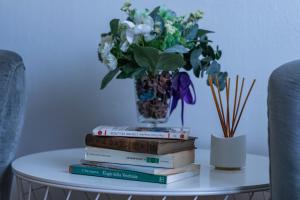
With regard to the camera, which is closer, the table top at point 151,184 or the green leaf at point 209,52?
the table top at point 151,184

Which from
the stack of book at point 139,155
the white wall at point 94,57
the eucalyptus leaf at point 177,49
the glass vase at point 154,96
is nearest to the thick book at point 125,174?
the stack of book at point 139,155

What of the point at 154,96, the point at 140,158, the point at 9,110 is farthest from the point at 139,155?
the point at 9,110

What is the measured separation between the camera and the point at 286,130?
0.92 m

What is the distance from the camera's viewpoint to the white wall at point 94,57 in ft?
5.17

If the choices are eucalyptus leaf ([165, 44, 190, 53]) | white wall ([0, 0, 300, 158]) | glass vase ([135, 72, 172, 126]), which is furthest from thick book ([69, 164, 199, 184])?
white wall ([0, 0, 300, 158])

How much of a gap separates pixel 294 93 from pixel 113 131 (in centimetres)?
44

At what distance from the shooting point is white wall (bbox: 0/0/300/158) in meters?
1.58

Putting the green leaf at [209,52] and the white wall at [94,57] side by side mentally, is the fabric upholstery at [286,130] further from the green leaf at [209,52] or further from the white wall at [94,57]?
the white wall at [94,57]

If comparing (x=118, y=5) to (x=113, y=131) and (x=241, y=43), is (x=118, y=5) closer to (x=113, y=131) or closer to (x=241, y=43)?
(x=241, y=43)

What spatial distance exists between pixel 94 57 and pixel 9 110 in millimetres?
474

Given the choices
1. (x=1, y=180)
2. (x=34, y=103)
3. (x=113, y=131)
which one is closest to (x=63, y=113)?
(x=34, y=103)

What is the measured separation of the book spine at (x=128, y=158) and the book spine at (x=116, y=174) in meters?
0.03

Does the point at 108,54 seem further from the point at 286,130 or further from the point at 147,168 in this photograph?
the point at 286,130

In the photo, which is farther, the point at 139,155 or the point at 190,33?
the point at 190,33
